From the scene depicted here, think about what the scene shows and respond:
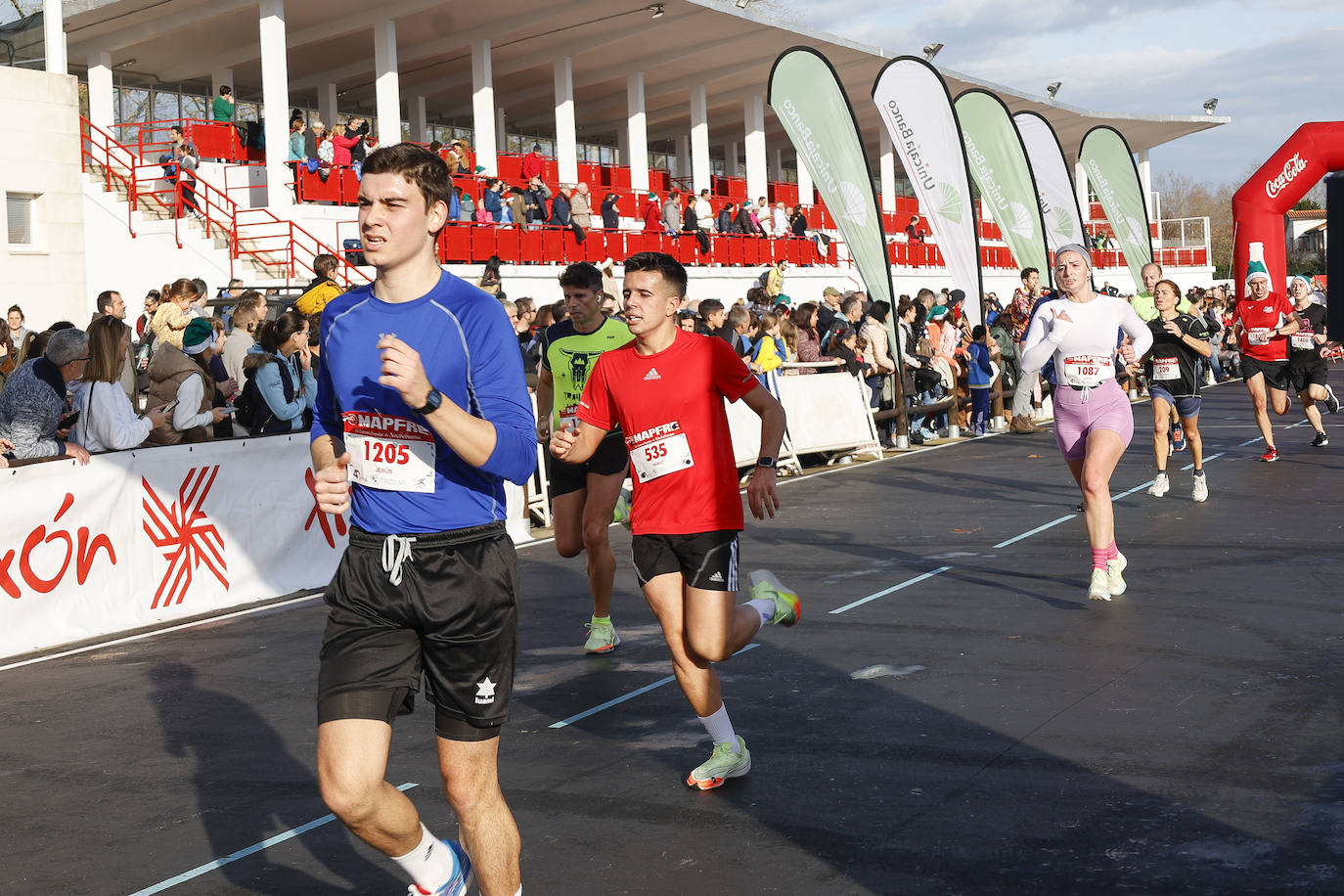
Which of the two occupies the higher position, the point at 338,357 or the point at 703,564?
→ the point at 338,357

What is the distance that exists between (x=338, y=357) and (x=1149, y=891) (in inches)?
108

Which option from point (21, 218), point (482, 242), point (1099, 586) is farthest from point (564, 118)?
point (1099, 586)

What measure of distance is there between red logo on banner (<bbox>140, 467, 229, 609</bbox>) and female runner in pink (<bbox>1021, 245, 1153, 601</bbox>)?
18.3 ft

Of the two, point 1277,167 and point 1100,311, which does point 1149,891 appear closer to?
point 1100,311

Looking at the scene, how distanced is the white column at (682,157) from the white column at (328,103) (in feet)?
47.2

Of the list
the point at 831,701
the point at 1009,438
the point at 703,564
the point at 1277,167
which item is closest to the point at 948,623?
the point at 831,701

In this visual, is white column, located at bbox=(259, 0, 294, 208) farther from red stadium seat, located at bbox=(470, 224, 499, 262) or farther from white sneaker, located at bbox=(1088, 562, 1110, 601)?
white sneaker, located at bbox=(1088, 562, 1110, 601)

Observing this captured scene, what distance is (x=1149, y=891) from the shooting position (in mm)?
4168

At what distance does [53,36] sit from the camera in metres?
21.5

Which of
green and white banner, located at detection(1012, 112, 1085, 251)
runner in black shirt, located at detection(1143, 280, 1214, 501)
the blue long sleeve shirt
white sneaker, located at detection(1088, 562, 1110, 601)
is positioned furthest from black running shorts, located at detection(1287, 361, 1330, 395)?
the blue long sleeve shirt

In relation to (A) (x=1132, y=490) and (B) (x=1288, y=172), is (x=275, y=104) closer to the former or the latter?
(A) (x=1132, y=490)

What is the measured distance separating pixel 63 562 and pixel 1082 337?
648 centimetres

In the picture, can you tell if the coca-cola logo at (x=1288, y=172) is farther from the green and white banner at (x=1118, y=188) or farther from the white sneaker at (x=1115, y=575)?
the white sneaker at (x=1115, y=575)

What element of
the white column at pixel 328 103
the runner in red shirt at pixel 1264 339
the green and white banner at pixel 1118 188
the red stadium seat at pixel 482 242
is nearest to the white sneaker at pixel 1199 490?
the runner in red shirt at pixel 1264 339
